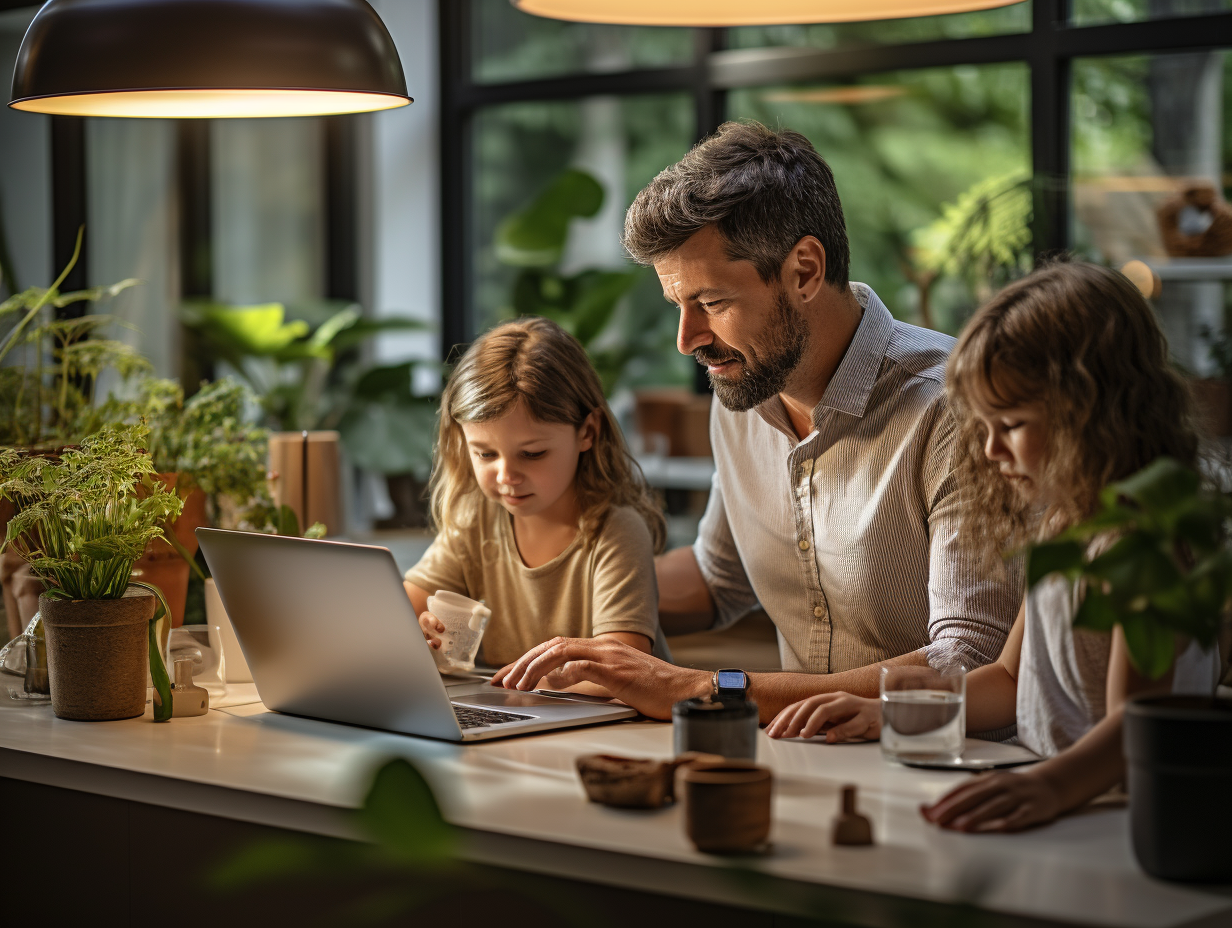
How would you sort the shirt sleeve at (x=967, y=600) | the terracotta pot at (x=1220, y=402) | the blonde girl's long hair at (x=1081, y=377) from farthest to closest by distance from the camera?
the terracotta pot at (x=1220, y=402) → the shirt sleeve at (x=967, y=600) → the blonde girl's long hair at (x=1081, y=377)

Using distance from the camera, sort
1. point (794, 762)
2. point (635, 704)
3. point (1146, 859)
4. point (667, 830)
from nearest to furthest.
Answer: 1. point (1146, 859)
2. point (667, 830)
3. point (794, 762)
4. point (635, 704)

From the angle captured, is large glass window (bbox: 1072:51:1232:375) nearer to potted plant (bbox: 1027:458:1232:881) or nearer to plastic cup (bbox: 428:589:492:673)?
plastic cup (bbox: 428:589:492:673)

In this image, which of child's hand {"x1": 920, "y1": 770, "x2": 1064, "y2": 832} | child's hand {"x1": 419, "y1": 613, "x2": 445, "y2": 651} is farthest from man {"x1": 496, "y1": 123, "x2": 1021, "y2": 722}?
child's hand {"x1": 920, "y1": 770, "x2": 1064, "y2": 832}

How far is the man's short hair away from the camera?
2023 mm

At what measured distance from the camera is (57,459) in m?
2.01

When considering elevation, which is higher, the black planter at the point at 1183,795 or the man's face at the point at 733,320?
the man's face at the point at 733,320

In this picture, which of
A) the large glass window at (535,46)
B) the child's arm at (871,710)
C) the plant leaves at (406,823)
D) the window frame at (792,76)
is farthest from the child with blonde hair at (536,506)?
the large glass window at (535,46)

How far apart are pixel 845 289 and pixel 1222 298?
2728mm

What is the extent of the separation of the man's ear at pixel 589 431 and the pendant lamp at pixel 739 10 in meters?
0.60

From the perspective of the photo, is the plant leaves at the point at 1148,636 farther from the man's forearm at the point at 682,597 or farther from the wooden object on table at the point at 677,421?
the wooden object on table at the point at 677,421

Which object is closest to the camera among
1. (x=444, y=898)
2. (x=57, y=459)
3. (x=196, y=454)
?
(x=444, y=898)

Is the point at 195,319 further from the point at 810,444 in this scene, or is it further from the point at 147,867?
the point at 147,867

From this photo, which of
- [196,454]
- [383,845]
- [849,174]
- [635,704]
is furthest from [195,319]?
[383,845]

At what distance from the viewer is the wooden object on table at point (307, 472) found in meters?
2.58
